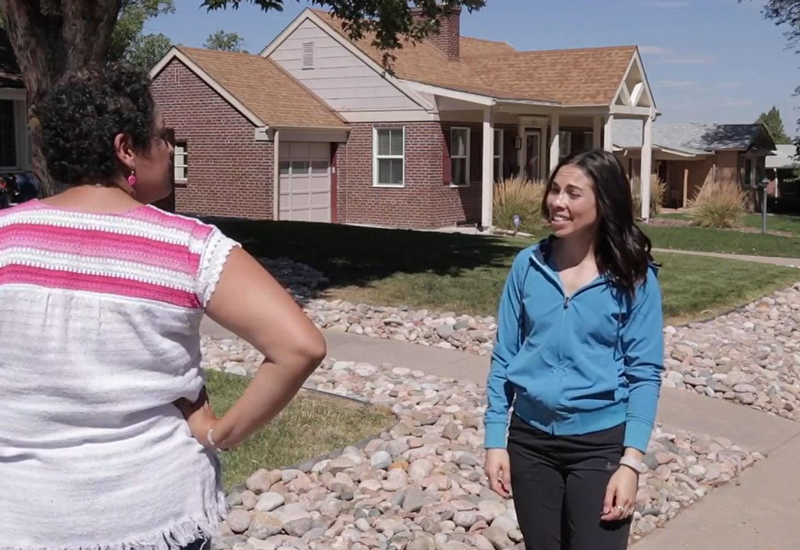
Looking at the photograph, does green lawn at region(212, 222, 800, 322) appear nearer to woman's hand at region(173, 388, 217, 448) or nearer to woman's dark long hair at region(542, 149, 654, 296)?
woman's dark long hair at region(542, 149, 654, 296)

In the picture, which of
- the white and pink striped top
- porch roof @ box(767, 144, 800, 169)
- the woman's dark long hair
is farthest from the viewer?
porch roof @ box(767, 144, 800, 169)

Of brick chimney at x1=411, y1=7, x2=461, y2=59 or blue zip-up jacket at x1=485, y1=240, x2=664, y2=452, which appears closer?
blue zip-up jacket at x1=485, y1=240, x2=664, y2=452

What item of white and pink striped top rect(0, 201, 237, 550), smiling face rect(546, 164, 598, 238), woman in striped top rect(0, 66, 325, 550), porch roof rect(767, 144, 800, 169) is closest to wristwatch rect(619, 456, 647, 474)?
smiling face rect(546, 164, 598, 238)

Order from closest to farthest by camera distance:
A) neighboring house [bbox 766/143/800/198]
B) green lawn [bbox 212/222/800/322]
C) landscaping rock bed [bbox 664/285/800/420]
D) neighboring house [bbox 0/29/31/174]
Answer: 1. landscaping rock bed [bbox 664/285/800/420]
2. green lawn [bbox 212/222/800/322]
3. neighboring house [bbox 0/29/31/174]
4. neighboring house [bbox 766/143/800/198]

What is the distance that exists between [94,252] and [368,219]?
23.0 metres

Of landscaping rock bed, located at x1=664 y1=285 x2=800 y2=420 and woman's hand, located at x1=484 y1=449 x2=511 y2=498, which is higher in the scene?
woman's hand, located at x1=484 y1=449 x2=511 y2=498

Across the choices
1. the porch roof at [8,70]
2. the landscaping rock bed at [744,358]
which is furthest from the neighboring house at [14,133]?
the landscaping rock bed at [744,358]

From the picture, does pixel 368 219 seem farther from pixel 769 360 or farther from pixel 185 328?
pixel 185 328

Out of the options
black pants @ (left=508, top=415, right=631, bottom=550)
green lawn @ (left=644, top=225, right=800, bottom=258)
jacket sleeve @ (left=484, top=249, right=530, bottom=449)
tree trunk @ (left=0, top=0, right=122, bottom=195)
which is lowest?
green lawn @ (left=644, top=225, right=800, bottom=258)

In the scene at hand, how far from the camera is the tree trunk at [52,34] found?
9.20m

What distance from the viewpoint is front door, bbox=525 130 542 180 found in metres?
28.1

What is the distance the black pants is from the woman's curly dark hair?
168 centimetres

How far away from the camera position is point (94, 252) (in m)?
2.07

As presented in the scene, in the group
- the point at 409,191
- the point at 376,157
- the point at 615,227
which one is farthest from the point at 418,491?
the point at 376,157
